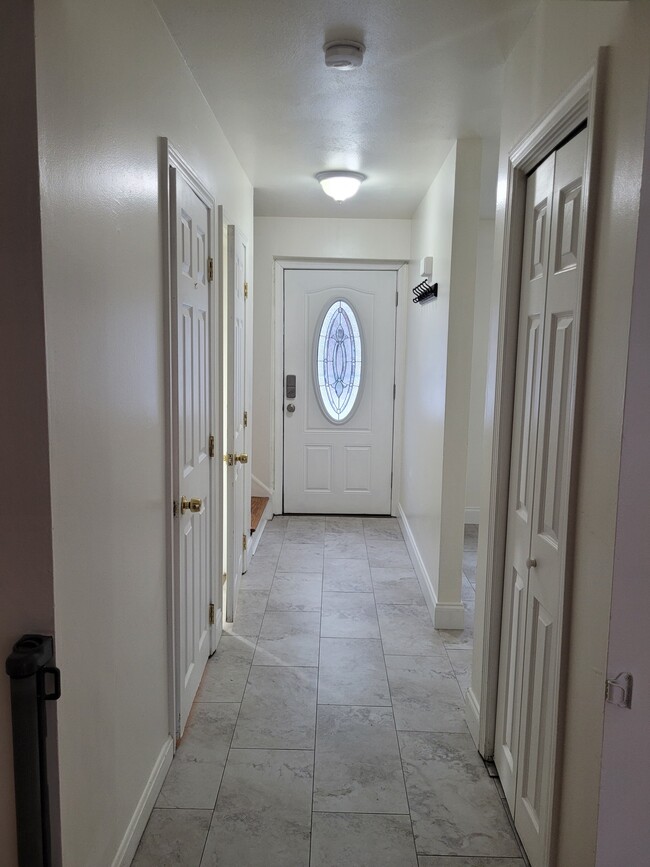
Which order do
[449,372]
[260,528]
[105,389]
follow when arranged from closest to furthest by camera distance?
[105,389]
[449,372]
[260,528]

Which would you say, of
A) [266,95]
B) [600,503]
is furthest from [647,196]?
[266,95]

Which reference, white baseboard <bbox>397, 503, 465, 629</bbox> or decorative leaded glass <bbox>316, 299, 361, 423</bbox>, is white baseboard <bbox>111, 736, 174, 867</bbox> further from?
decorative leaded glass <bbox>316, 299, 361, 423</bbox>

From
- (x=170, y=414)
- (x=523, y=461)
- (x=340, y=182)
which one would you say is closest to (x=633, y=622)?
(x=523, y=461)

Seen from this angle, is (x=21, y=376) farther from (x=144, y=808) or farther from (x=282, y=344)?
(x=282, y=344)

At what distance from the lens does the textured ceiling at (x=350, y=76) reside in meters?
1.96

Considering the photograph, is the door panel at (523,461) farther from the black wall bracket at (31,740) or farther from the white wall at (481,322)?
the white wall at (481,322)

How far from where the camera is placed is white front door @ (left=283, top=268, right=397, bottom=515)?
5.52 m

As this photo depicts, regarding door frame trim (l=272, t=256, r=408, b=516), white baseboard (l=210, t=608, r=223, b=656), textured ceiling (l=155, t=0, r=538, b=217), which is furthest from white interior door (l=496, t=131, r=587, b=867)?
door frame trim (l=272, t=256, r=408, b=516)

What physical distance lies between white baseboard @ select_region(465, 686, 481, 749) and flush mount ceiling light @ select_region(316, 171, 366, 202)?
2755 millimetres

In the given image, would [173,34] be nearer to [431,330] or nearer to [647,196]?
[647,196]

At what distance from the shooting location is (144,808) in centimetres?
198

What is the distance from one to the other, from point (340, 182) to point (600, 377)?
2.79m

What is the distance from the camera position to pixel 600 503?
1.39 metres

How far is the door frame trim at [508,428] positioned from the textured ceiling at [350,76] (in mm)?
427
